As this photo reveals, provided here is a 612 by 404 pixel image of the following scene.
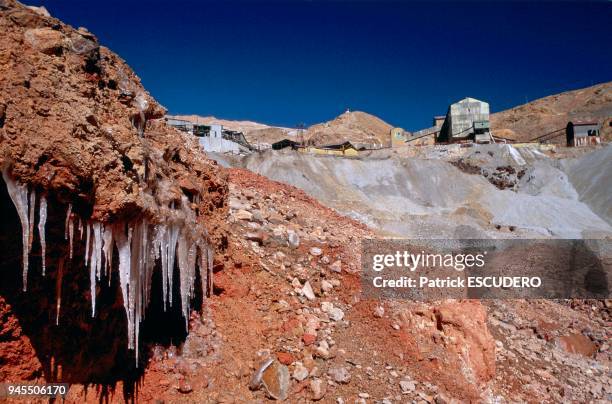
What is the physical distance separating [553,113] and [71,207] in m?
81.9

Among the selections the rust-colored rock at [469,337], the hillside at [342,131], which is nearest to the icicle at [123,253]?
the rust-colored rock at [469,337]

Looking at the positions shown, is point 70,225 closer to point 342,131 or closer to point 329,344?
point 329,344

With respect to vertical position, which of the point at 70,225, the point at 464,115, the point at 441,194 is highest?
the point at 464,115

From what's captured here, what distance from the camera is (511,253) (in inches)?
693

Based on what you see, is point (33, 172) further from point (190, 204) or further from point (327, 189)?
point (327, 189)

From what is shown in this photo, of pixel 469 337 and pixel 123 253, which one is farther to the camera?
pixel 469 337

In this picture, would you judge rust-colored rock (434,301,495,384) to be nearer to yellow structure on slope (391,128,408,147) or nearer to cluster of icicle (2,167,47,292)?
cluster of icicle (2,167,47,292)

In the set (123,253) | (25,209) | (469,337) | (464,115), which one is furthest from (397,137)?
(25,209)

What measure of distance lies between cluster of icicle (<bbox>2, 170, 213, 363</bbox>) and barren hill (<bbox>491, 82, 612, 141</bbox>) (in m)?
60.9

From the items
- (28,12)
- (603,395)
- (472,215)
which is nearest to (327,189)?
(472,215)

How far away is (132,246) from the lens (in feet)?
14.3

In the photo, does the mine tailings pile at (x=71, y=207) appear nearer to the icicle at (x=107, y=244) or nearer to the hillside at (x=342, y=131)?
the icicle at (x=107, y=244)

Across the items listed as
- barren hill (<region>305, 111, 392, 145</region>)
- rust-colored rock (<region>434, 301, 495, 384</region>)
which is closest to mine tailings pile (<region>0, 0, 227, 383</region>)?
rust-colored rock (<region>434, 301, 495, 384</region>)

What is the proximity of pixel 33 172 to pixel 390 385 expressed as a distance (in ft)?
19.5
